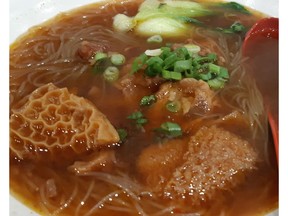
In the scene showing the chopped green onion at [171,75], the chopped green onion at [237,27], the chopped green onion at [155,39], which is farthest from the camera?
the chopped green onion at [237,27]

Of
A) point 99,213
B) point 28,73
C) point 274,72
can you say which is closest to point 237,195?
point 99,213

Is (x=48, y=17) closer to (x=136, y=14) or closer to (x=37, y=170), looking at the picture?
(x=136, y=14)

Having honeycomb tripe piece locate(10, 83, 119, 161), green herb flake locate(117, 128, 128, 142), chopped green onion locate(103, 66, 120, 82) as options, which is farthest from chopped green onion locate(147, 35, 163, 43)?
green herb flake locate(117, 128, 128, 142)

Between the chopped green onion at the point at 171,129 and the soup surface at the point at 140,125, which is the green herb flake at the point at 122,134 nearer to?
the soup surface at the point at 140,125

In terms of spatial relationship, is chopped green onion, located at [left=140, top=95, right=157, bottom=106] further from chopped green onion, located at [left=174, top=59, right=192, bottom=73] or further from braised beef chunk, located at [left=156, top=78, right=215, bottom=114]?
chopped green onion, located at [left=174, top=59, right=192, bottom=73]

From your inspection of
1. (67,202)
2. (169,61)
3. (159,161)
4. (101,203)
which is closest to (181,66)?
(169,61)

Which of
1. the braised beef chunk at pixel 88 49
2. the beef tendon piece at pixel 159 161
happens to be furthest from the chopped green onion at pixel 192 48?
the beef tendon piece at pixel 159 161

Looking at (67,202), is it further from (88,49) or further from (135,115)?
(88,49)

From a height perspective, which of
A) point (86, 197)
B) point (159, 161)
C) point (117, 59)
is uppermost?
point (117, 59)
